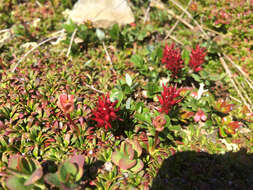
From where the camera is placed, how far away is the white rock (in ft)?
15.3

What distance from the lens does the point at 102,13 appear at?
4746mm

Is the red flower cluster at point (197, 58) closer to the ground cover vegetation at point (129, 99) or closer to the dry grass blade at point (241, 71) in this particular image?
the ground cover vegetation at point (129, 99)

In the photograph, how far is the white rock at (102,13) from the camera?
15.3 feet

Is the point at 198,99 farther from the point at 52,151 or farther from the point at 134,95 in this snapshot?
the point at 52,151

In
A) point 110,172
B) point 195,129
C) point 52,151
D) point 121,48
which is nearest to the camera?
point 110,172

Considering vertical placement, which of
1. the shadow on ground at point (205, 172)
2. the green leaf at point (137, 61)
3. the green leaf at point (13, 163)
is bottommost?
the shadow on ground at point (205, 172)

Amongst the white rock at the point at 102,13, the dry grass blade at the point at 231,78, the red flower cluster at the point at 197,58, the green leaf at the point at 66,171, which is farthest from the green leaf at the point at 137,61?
the green leaf at the point at 66,171

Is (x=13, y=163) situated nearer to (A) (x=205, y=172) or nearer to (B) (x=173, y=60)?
(A) (x=205, y=172)

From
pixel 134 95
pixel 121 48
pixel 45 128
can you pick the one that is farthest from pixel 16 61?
pixel 134 95

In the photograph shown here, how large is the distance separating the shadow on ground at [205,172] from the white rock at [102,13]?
11.0ft

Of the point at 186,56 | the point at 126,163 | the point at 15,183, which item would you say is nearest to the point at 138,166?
the point at 126,163

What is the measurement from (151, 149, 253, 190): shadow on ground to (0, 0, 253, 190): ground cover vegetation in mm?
15

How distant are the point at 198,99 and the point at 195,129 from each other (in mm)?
547

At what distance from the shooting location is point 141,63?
395 cm
